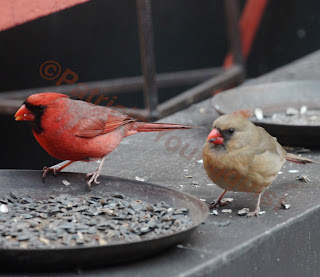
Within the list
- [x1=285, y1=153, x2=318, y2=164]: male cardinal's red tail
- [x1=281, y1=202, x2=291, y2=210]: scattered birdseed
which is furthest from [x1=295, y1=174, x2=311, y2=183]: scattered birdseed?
[x1=281, y1=202, x2=291, y2=210]: scattered birdseed

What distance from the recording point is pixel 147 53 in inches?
168

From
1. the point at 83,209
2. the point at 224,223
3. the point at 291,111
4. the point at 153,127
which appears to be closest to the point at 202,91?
the point at 291,111

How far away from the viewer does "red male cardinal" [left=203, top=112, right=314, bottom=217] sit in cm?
252

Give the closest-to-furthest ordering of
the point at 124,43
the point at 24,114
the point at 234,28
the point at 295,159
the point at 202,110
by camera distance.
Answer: the point at 24,114 < the point at 295,159 < the point at 202,110 < the point at 124,43 < the point at 234,28

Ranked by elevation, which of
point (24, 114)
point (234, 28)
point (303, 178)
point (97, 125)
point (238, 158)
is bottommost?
point (303, 178)

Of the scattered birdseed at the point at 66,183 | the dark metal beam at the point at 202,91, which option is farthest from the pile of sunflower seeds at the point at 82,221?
the dark metal beam at the point at 202,91

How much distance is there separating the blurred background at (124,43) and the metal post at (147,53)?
353 mm

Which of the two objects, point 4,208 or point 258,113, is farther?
point 258,113

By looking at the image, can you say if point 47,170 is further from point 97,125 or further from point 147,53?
point 147,53

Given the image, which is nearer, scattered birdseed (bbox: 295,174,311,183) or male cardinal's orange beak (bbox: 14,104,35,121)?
male cardinal's orange beak (bbox: 14,104,35,121)

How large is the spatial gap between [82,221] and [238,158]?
676 mm

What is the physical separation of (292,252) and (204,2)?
4.52m

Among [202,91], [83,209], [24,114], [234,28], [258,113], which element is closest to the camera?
[83,209]

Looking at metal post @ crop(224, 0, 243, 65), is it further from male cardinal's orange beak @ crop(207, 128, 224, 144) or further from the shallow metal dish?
male cardinal's orange beak @ crop(207, 128, 224, 144)
